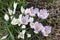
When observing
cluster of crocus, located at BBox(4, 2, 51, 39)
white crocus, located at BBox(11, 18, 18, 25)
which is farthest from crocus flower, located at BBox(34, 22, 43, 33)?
white crocus, located at BBox(11, 18, 18, 25)

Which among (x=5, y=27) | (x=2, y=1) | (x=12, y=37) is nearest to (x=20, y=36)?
(x=12, y=37)

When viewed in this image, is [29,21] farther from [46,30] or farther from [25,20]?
[46,30]

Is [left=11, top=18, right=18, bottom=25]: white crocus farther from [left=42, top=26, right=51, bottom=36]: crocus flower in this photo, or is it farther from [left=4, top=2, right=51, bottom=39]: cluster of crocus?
[left=42, top=26, right=51, bottom=36]: crocus flower

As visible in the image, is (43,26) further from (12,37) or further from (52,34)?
(12,37)

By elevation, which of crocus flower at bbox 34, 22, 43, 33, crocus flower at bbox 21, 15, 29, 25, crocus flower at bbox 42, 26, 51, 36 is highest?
crocus flower at bbox 21, 15, 29, 25

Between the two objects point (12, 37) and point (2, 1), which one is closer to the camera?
point (12, 37)

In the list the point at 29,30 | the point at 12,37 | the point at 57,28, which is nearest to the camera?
the point at 12,37

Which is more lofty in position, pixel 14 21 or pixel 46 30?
pixel 14 21

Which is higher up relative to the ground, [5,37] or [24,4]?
[24,4]

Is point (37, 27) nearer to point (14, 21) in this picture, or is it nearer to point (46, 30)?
point (46, 30)

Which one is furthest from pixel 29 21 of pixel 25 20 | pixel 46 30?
pixel 46 30

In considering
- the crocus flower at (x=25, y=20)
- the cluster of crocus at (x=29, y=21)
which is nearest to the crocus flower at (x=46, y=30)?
Result: the cluster of crocus at (x=29, y=21)
